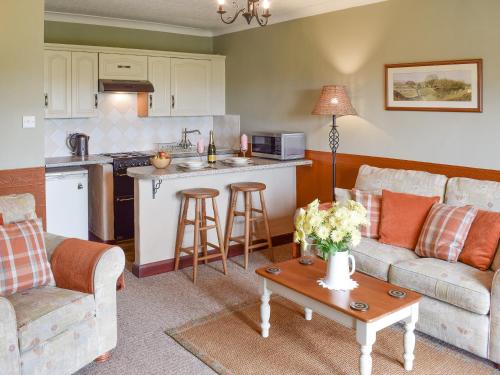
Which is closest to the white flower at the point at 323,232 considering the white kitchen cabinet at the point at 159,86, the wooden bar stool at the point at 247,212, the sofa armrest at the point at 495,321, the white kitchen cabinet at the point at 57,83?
the sofa armrest at the point at 495,321

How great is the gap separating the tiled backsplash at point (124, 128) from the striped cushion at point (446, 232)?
3.48m

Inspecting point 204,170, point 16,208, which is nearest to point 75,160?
point 204,170

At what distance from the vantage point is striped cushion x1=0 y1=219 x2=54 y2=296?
2.80 metres

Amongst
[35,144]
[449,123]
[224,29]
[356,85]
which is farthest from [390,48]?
[35,144]

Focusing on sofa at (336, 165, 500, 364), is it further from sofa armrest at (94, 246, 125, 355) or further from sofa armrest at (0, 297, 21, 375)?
sofa armrest at (0, 297, 21, 375)

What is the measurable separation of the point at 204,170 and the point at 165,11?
80.1 inches

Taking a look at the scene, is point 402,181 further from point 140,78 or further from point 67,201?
point 140,78

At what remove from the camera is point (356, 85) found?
500cm

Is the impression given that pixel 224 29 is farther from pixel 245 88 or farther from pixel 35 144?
pixel 35 144

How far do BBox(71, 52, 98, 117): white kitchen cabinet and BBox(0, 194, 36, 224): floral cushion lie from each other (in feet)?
8.55

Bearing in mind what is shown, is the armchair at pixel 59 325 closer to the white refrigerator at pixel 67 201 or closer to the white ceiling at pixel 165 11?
the white refrigerator at pixel 67 201

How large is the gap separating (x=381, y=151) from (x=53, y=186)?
3.20 meters

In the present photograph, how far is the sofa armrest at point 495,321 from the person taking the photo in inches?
115

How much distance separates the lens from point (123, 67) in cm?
589
